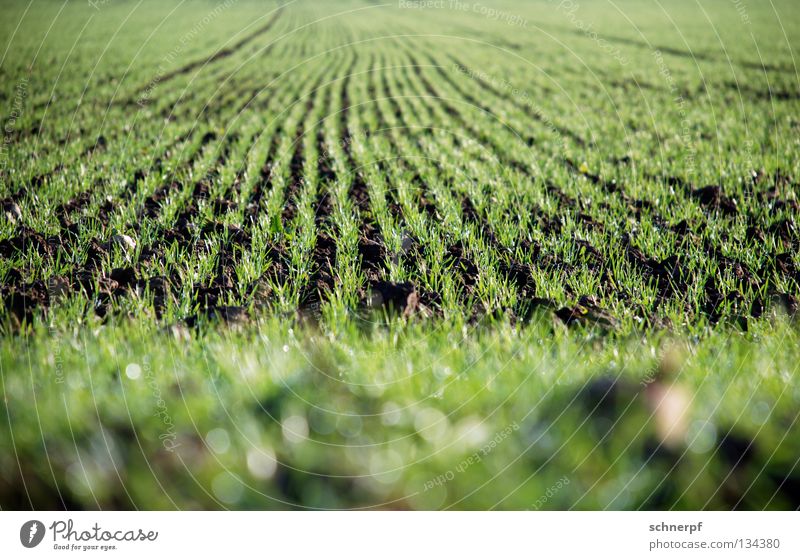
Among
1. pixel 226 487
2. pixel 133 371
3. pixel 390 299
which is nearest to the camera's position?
pixel 226 487

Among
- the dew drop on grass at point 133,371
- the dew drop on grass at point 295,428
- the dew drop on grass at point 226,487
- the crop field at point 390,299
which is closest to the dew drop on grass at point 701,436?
the crop field at point 390,299

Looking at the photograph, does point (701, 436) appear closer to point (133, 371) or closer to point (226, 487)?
point (226, 487)

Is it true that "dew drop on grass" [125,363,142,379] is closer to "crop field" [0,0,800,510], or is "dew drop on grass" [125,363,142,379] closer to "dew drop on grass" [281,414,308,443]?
"crop field" [0,0,800,510]

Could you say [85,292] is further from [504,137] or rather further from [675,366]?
[504,137]

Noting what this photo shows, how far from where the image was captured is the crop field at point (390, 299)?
4.76 ft

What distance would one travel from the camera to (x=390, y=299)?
261cm

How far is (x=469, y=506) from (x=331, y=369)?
63 cm
